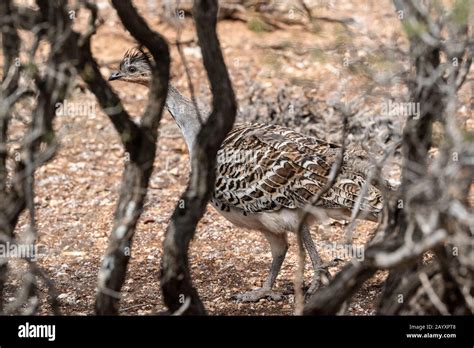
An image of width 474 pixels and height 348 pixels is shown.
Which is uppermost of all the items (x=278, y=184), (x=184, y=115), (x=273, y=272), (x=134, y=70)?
(x=134, y=70)

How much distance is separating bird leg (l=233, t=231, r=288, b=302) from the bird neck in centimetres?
99

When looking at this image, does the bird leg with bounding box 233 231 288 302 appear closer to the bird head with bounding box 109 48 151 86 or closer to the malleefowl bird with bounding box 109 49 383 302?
the malleefowl bird with bounding box 109 49 383 302

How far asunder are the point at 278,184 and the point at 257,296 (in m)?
0.91

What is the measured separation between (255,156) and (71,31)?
245 centimetres

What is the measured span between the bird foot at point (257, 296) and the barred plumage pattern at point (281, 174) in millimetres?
645

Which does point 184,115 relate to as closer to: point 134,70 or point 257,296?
point 134,70

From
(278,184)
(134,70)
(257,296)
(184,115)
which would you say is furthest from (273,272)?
(134,70)

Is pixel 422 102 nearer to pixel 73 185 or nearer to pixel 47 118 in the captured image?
pixel 47 118

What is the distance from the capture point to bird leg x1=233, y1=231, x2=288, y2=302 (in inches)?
294

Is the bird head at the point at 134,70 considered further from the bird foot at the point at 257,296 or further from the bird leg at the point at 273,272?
the bird foot at the point at 257,296

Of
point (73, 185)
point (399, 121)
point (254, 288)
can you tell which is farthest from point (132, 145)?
point (73, 185)

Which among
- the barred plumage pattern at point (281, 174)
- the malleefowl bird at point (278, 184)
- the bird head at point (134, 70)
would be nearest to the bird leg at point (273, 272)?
the malleefowl bird at point (278, 184)

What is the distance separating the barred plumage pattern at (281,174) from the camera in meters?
7.08

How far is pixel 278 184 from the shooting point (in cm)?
721
